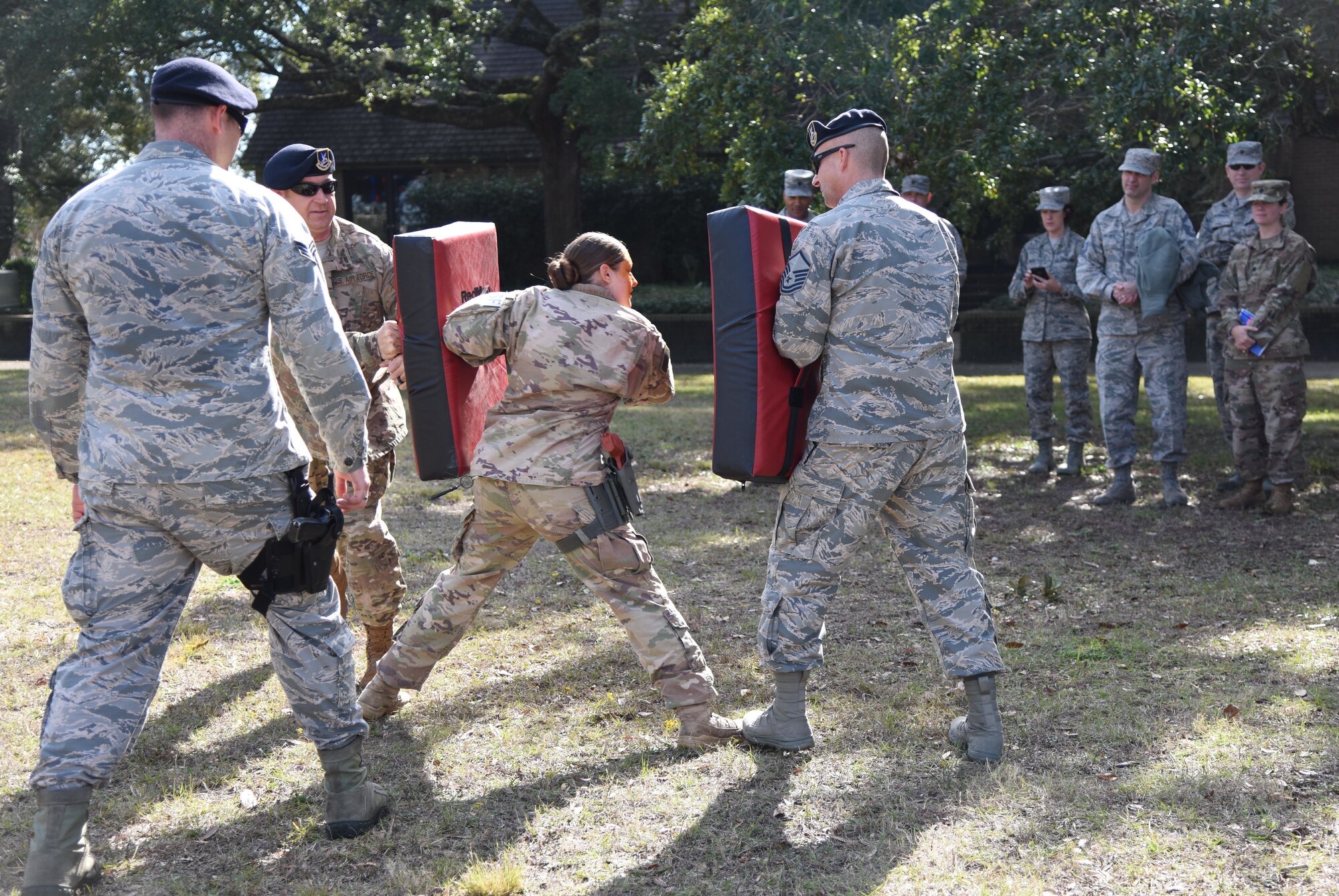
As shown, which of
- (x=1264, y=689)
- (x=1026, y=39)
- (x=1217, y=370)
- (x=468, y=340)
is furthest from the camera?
(x=1026, y=39)

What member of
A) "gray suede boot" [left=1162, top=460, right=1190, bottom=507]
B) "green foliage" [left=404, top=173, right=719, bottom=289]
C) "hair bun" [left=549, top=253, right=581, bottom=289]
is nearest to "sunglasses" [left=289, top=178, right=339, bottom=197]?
"hair bun" [left=549, top=253, right=581, bottom=289]

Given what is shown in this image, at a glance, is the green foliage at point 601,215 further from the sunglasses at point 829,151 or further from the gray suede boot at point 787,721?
the gray suede boot at point 787,721

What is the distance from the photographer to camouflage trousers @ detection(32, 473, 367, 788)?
3.28m

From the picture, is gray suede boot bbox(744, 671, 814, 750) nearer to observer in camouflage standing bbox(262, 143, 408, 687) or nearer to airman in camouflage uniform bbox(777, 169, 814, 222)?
observer in camouflage standing bbox(262, 143, 408, 687)

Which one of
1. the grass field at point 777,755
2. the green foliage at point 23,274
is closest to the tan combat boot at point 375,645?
the grass field at point 777,755

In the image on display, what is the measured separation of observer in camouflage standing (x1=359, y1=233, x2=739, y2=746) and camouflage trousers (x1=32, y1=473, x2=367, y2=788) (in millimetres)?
836

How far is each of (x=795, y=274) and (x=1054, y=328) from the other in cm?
603

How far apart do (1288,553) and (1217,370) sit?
235 centimetres

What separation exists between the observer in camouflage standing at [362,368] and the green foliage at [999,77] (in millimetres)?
5960

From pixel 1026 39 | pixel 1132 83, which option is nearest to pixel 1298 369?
pixel 1132 83

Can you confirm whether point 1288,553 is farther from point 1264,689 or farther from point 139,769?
point 139,769

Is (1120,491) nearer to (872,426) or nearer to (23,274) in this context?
A: (872,426)

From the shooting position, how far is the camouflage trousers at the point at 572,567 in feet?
13.5

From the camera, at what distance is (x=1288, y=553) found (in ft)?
23.9
